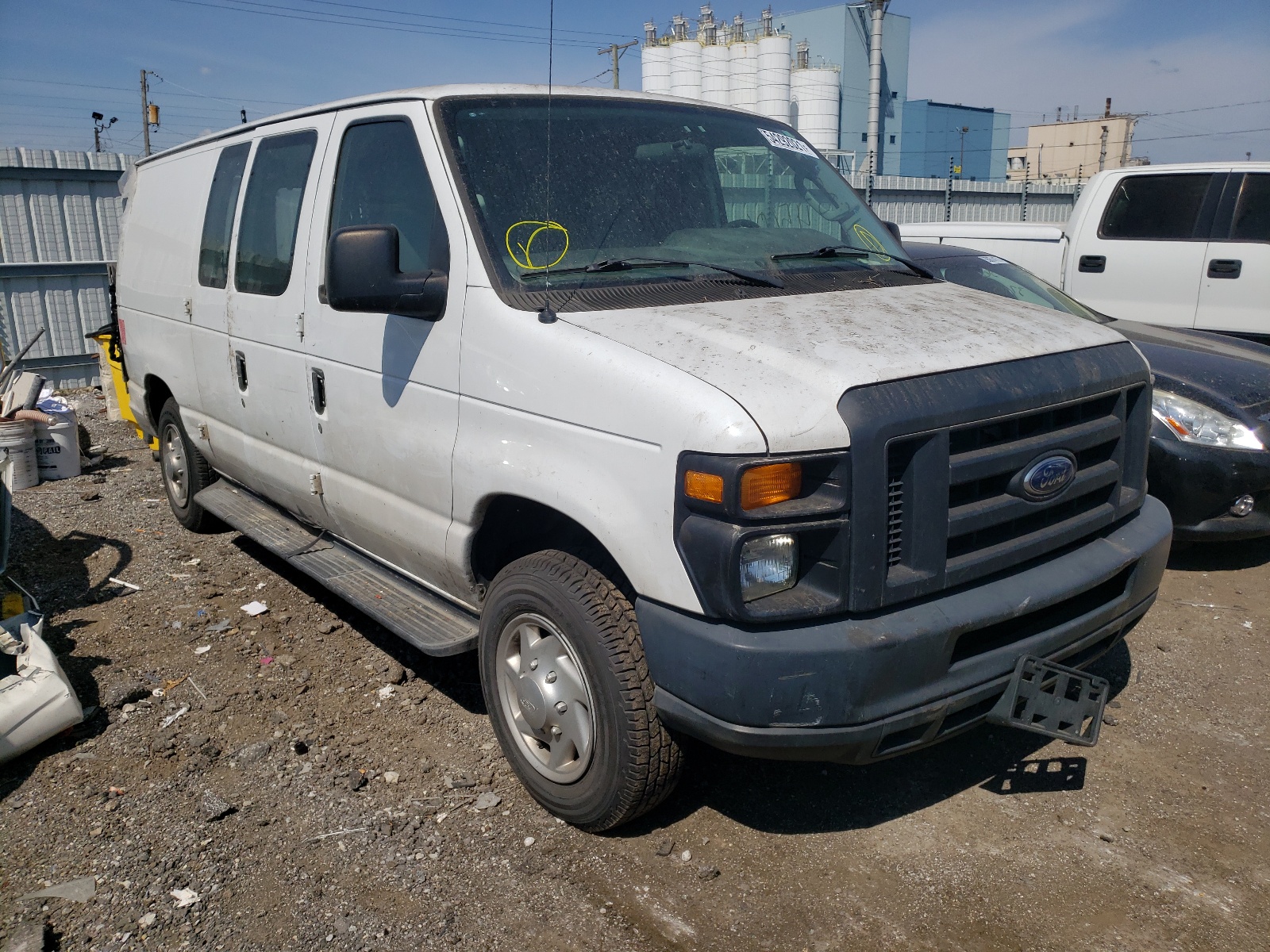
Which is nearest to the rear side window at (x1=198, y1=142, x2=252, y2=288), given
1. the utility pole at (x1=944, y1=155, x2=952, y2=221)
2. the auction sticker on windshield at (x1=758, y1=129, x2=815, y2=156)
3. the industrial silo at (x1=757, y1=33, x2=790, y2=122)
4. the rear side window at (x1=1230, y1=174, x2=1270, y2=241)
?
the auction sticker on windshield at (x1=758, y1=129, x2=815, y2=156)

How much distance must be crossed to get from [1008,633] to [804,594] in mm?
716

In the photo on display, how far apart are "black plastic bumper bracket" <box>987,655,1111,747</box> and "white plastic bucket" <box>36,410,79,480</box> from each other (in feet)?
24.2

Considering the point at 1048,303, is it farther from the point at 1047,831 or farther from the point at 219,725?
the point at 219,725

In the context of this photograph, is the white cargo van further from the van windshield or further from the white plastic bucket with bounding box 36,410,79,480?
the white plastic bucket with bounding box 36,410,79,480

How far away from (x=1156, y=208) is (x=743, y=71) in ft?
111

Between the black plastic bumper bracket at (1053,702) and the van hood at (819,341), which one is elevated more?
the van hood at (819,341)

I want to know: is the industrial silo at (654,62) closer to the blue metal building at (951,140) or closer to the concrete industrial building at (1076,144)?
the blue metal building at (951,140)

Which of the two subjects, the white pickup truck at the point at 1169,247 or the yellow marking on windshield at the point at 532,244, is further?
the white pickup truck at the point at 1169,247

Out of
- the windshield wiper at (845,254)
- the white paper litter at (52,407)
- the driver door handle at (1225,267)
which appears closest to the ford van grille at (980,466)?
the windshield wiper at (845,254)

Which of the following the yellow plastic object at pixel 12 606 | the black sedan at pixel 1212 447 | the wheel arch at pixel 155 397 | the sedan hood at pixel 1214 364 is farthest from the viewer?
the wheel arch at pixel 155 397

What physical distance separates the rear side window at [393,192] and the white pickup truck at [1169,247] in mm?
6995

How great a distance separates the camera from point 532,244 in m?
3.20

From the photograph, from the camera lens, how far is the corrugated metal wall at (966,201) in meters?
19.0

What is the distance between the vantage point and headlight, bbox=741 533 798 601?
243 cm
